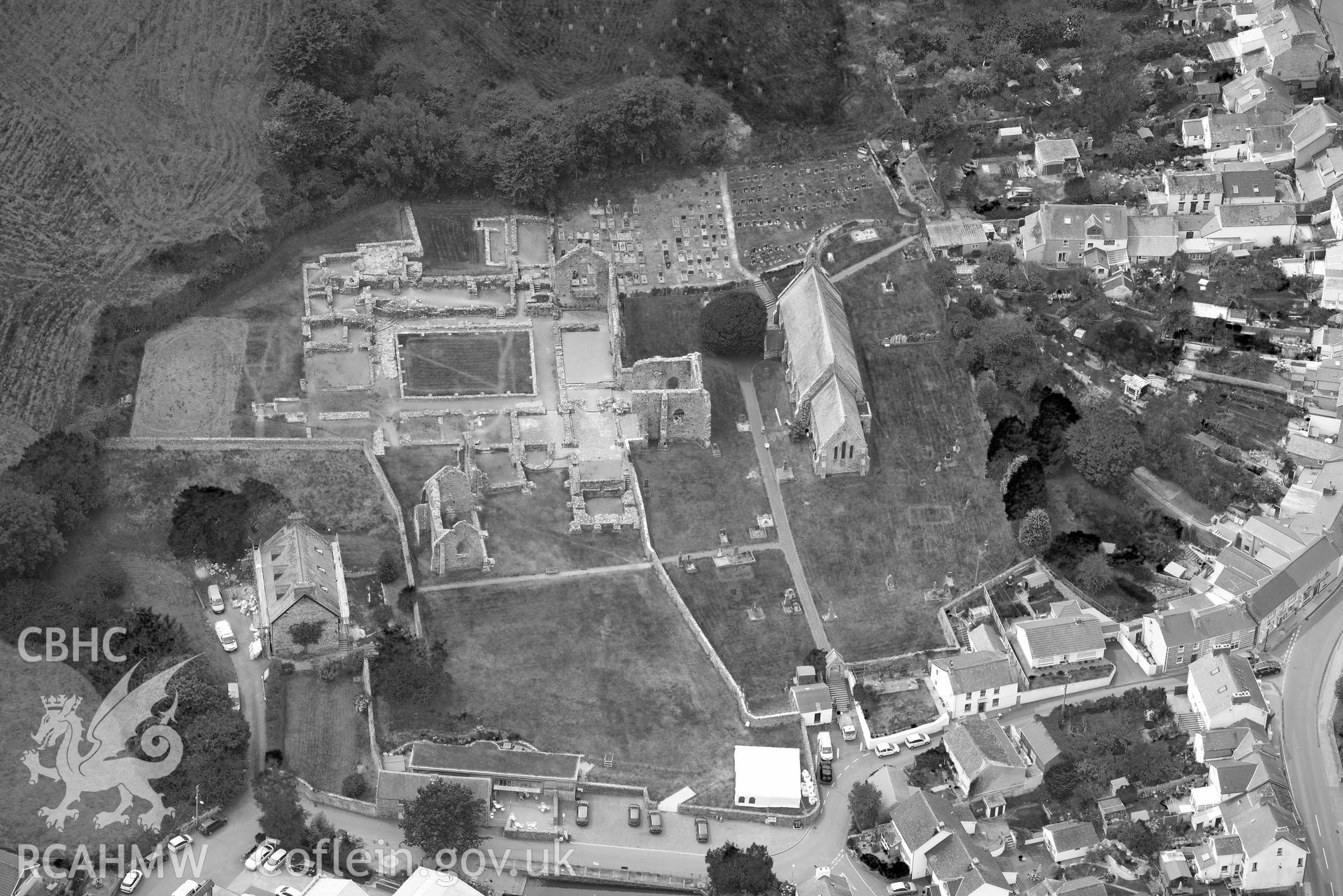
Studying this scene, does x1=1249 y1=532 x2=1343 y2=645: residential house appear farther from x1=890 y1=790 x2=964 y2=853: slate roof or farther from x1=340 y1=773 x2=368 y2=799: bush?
x1=340 y1=773 x2=368 y2=799: bush

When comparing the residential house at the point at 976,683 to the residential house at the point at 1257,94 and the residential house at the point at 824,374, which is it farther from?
the residential house at the point at 1257,94

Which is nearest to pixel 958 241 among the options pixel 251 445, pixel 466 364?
pixel 466 364

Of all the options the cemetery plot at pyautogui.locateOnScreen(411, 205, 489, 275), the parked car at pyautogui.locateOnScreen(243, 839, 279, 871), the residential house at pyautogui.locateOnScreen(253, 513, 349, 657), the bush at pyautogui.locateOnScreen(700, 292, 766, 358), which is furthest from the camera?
the cemetery plot at pyautogui.locateOnScreen(411, 205, 489, 275)

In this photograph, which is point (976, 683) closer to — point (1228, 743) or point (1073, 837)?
point (1073, 837)

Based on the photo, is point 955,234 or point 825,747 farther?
point 955,234

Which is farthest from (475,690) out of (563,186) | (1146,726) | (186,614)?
(563,186)

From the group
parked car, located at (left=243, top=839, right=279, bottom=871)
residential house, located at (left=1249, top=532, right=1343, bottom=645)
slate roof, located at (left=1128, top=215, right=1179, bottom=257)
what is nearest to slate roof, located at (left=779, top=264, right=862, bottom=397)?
slate roof, located at (left=1128, top=215, right=1179, bottom=257)

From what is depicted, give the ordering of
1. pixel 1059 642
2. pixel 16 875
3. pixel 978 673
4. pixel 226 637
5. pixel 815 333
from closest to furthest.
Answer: pixel 16 875, pixel 978 673, pixel 226 637, pixel 1059 642, pixel 815 333
